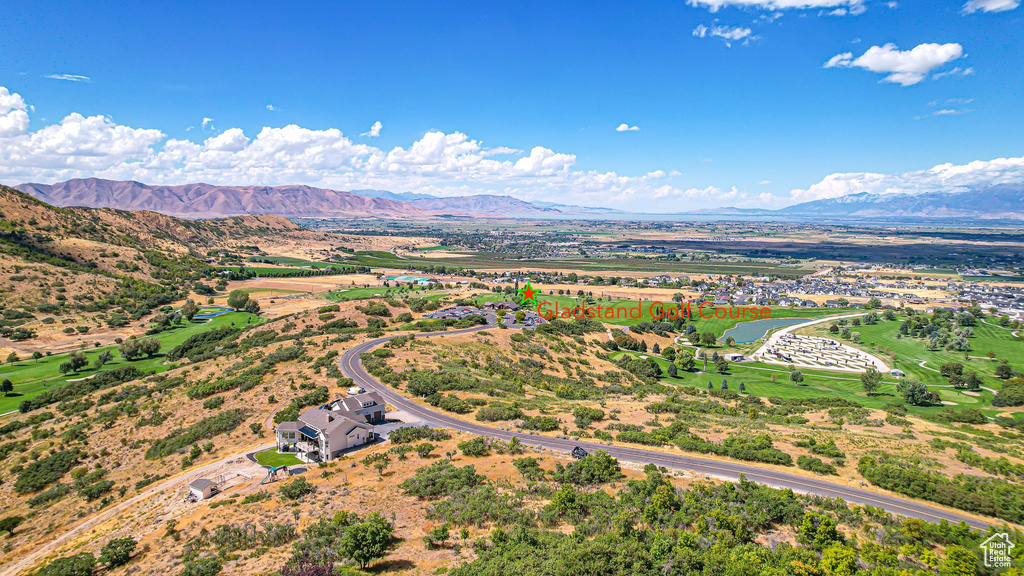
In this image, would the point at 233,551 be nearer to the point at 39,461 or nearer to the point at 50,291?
the point at 39,461

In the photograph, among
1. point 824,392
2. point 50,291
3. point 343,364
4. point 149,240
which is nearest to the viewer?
point 343,364

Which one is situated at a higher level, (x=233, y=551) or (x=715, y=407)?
(x=233, y=551)

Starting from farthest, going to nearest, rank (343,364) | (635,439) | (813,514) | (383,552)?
(343,364) < (635,439) < (813,514) < (383,552)

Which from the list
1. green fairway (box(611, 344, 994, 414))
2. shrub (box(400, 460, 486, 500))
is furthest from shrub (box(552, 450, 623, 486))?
green fairway (box(611, 344, 994, 414))

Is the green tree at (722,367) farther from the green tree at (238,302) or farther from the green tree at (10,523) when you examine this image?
the green tree at (238,302)

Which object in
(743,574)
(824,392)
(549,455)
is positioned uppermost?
(743,574)

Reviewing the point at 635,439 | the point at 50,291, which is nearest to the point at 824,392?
the point at 635,439

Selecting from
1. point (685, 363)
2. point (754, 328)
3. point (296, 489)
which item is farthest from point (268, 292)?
point (754, 328)
